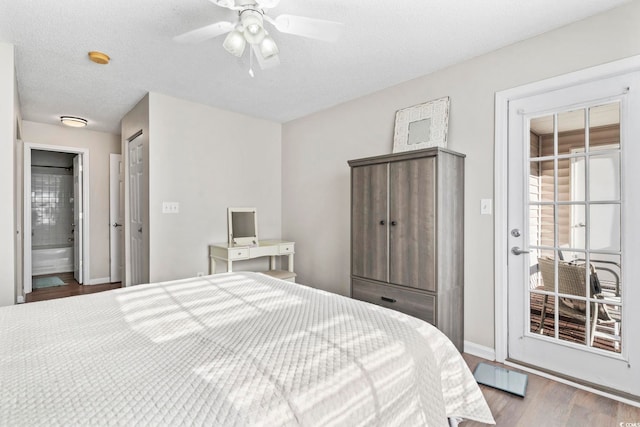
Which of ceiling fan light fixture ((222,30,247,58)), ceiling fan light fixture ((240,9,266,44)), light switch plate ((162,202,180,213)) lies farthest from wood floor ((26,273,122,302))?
ceiling fan light fixture ((240,9,266,44))

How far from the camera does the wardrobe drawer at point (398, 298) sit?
2.47m

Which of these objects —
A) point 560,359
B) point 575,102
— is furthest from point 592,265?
point 575,102

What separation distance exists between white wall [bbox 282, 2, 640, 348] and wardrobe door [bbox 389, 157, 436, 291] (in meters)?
0.45

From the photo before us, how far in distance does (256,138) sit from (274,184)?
2.13ft

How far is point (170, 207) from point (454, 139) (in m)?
2.90

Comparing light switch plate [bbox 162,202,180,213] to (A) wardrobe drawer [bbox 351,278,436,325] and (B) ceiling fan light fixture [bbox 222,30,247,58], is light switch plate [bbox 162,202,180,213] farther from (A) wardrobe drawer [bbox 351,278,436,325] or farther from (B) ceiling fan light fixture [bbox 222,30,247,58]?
(B) ceiling fan light fixture [bbox 222,30,247,58]

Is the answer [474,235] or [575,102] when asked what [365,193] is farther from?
[575,102]

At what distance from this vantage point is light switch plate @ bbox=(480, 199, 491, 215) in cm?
257

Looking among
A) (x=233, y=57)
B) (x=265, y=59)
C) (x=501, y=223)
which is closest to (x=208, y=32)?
(x=265, y=59)

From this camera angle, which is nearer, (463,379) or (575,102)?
(463,379)

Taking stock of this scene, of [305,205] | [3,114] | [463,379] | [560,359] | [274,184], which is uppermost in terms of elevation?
[3,114]

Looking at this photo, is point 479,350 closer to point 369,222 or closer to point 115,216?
point 369,222

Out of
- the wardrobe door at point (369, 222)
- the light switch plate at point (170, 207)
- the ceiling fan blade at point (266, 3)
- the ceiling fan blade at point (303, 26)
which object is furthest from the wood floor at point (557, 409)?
the light switch plate at point (170, 207)

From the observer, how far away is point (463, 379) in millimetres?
1384
